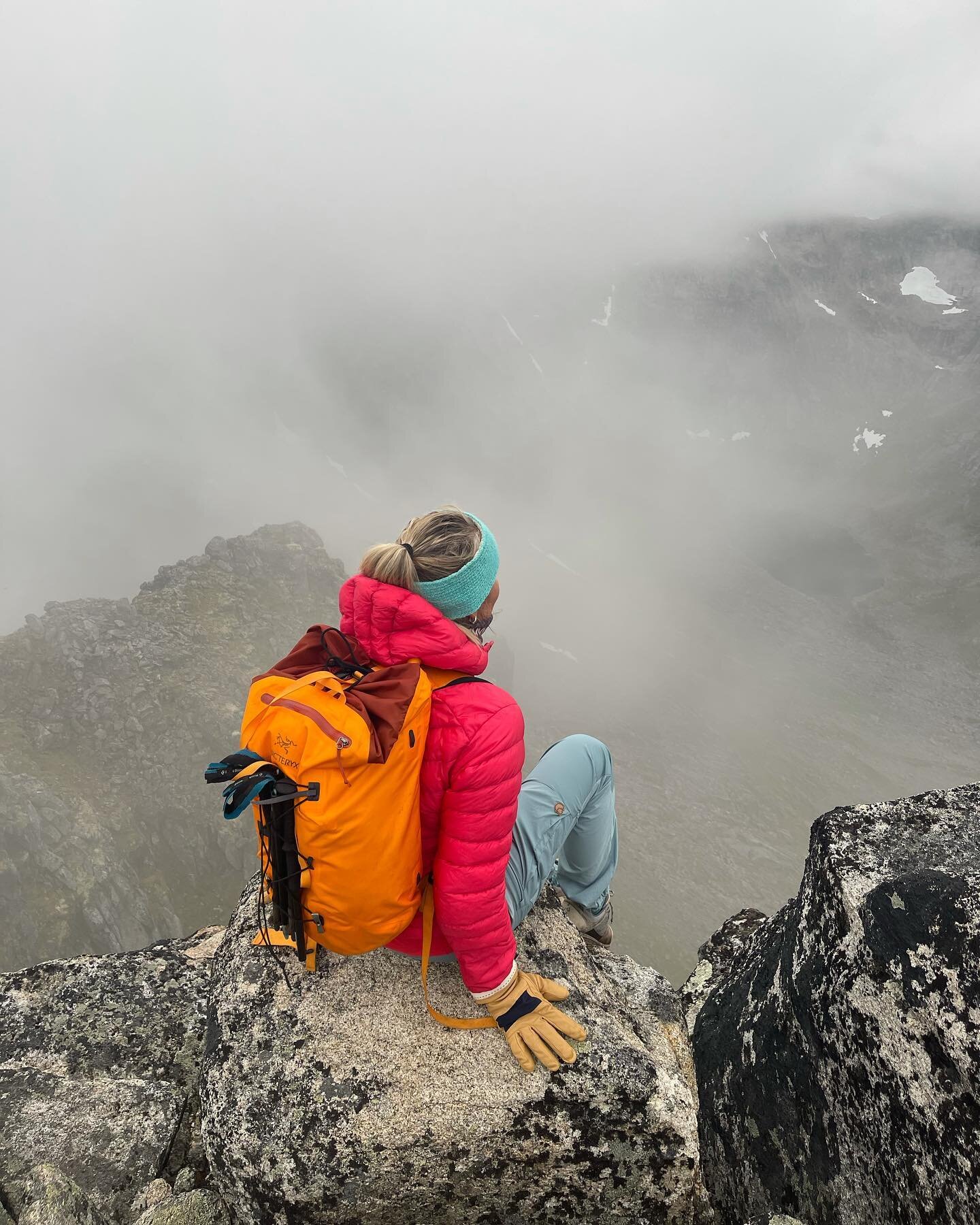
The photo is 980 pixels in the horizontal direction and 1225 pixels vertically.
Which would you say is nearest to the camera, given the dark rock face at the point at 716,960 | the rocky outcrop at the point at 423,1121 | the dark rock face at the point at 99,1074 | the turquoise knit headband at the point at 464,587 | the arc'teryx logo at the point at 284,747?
the arc'teryx logo at the point at 284,747

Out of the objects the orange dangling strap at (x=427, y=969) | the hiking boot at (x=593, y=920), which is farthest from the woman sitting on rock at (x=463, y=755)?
the hiking boot at (x=593, y=920)

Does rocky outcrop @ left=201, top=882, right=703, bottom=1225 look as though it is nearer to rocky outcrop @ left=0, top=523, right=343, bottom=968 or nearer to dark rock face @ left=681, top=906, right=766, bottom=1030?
dark rock face @ left=681, top=906, right=766, bottom=1030

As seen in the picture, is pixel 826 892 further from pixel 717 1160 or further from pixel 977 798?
pixel 717 1160

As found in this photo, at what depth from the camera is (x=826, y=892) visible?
600cm

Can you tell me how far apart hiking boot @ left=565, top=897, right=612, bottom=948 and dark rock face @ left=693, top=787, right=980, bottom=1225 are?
200 centimetres

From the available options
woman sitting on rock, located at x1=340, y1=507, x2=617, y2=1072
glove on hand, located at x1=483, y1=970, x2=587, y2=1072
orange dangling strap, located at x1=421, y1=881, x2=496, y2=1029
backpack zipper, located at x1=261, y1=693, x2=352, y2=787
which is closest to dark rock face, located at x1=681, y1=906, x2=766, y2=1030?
glove on hand, located at x1=483, y1=970, x2=587, y2=1072

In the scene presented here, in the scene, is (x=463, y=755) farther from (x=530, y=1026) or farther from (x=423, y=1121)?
(x=423, y=1121)

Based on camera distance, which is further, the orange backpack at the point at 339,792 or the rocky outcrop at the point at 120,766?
the rocky outcrop at the point at 120,766

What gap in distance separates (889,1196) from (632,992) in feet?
10.5

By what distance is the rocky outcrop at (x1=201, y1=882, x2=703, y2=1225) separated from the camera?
539 cm

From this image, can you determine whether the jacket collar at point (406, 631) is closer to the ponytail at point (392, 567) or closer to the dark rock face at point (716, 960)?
the ponytail at point (392, 567)

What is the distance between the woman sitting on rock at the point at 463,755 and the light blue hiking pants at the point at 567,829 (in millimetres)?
773

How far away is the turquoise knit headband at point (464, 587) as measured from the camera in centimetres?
560

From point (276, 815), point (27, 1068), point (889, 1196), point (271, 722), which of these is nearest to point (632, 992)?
point (889, 1196)
